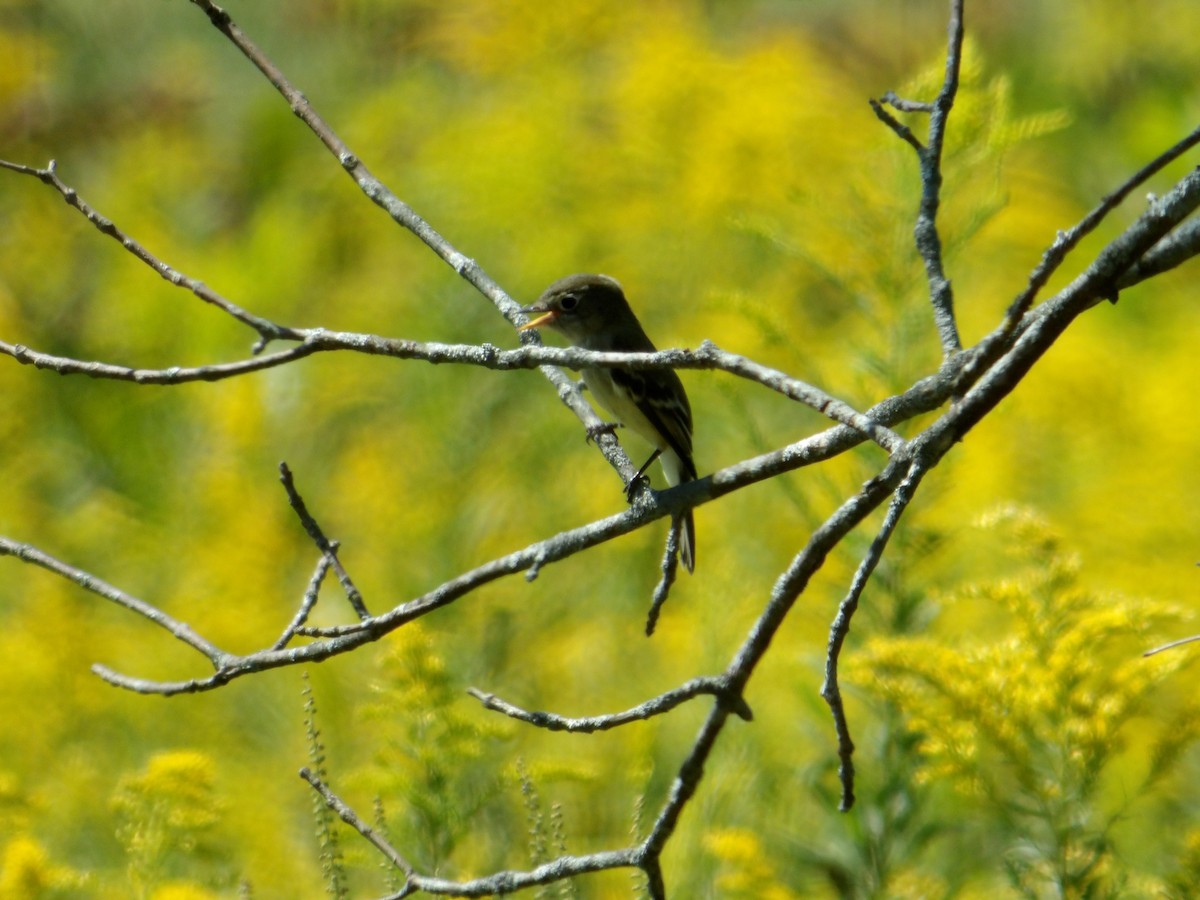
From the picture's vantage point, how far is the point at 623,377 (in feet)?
11.8

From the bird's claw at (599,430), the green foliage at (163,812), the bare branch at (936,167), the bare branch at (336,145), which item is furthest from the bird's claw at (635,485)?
the green foliage at (163,812)

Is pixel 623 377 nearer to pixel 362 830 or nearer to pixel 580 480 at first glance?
pixel 580 480

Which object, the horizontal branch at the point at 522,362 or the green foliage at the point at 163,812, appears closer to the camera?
the horizontal branch at the point at 522,362

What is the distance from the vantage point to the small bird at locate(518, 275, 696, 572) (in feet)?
11.9

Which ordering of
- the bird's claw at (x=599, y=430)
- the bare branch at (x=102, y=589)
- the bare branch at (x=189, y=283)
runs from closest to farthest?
the bare branch at (x=189, y=283)
the bare branch at (x=102, y=589)
the bird's claw at (x=599, y=430)

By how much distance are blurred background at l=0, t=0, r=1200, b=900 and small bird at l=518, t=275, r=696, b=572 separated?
18 centimetres

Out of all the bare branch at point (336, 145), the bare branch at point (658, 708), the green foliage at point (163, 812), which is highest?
the bare branch at point (336, 145)

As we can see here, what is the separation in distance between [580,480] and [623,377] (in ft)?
5.37

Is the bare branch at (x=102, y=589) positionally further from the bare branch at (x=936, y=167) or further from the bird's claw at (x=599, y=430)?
the bare branch at (x=936, y=167)

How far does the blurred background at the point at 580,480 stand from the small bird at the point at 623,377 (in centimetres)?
18

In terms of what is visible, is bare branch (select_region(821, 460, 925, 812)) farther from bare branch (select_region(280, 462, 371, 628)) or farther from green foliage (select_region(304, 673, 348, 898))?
green foliage (select_region(304, 673, 348, 898))

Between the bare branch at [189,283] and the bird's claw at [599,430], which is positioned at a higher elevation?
the bird's claw at [599,430]

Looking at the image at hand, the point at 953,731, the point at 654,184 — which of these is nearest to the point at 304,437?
the point at 654,184

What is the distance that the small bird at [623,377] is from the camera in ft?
11.9
